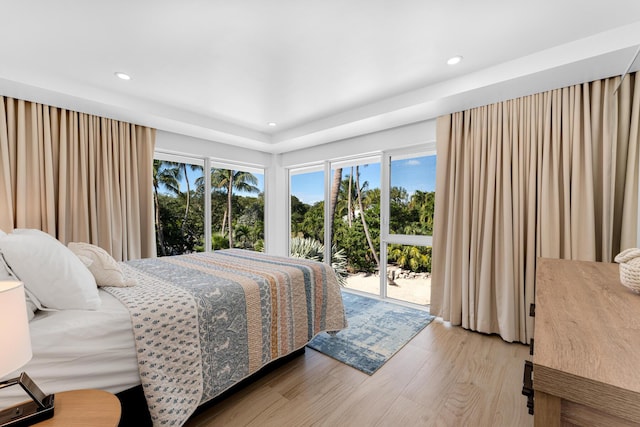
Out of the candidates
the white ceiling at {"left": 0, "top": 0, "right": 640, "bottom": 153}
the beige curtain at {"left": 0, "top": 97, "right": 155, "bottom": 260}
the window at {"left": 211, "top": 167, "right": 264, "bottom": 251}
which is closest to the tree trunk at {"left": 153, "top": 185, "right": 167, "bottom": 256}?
the beige curtain at {"left": 0, "top": 97, "right": 155, "bottom": 260}

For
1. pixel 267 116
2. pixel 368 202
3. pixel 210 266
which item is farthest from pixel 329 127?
pixel 210 266

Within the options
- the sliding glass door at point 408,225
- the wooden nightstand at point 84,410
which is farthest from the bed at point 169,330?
the sliding glass door at point 408,225

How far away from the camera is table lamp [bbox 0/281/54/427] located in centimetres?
78

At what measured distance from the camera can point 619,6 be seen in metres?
1.58

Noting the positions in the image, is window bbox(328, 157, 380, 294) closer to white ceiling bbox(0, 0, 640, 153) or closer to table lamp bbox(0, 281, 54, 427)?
white ceiling bbox(0, 0, 640, 153)

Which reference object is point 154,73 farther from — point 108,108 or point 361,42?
point 361,42

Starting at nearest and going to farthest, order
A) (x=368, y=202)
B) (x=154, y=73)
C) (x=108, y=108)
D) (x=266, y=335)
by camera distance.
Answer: (x=266, y=335), (x=154, y=73), (x=108, y=108), (x=368, y=202)

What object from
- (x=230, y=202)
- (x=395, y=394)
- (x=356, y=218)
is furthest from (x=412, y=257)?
(x=230, y=202)

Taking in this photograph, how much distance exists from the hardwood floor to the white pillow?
982mm

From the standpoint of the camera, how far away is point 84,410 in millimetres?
997

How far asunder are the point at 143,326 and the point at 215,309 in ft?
1.22

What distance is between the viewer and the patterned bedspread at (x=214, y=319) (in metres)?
1.38

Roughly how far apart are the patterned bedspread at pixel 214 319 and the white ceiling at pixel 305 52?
1.71 metres

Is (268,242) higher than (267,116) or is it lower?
lower
